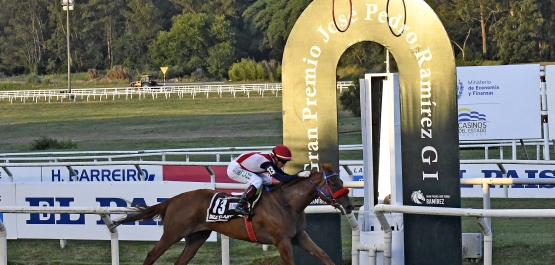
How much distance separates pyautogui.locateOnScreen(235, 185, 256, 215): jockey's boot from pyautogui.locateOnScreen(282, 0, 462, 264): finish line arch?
2.92 feet

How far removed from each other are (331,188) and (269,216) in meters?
0.55

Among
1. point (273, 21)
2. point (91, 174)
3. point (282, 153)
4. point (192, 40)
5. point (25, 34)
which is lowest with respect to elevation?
point (91, 174)

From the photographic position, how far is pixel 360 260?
7164 mm

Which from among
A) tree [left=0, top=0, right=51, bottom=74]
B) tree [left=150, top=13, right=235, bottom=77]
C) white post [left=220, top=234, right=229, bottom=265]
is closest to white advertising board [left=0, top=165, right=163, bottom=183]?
white post [left=220, top=234, right=229, bottom=265]

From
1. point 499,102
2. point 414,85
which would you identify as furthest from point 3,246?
point 499,102

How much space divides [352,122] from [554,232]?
915 inches

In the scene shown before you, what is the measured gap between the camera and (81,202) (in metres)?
10.1

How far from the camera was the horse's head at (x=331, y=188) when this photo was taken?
685 centimetres

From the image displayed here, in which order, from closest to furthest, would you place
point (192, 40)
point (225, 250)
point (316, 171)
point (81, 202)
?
point (316, 171)
point (225, 250)
point (81, 202)
point (192, 40)

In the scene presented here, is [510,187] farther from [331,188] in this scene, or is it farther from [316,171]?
[331,188]

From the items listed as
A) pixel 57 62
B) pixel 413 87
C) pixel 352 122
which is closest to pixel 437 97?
pixel 413 87

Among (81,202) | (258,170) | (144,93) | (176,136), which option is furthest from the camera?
(144,93)

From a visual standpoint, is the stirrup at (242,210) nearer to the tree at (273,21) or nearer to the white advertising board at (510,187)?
the white advertising board at (510,187)

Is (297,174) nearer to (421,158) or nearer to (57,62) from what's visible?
(421,158)
